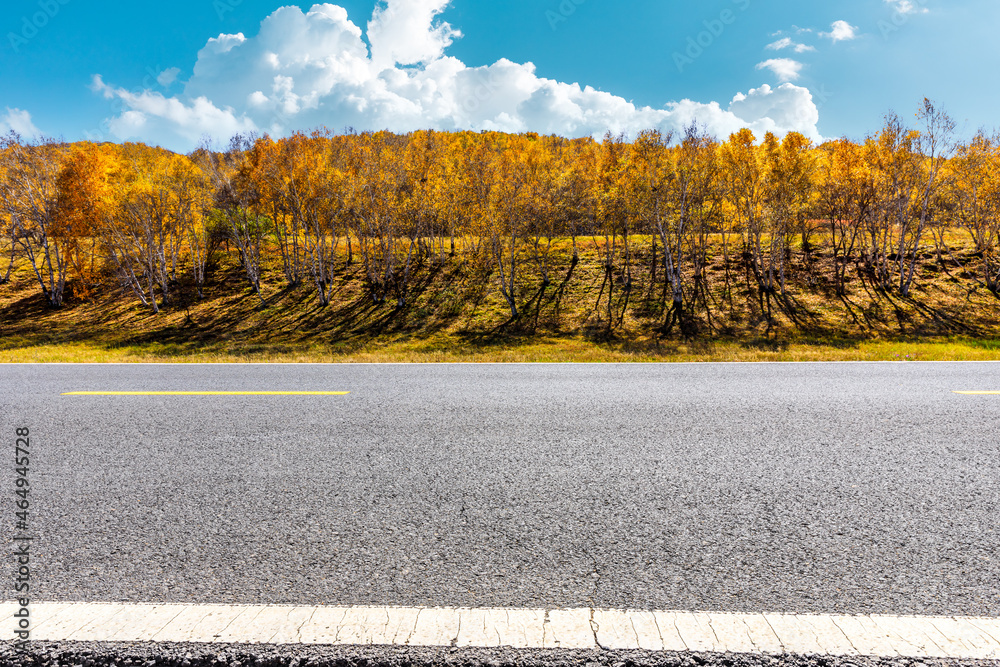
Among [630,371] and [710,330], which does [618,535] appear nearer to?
[630,371]

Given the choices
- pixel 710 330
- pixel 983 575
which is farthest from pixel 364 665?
pixel 710 330

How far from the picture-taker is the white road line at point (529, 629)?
6.17ft

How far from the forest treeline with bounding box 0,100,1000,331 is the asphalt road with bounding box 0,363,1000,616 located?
845 inches

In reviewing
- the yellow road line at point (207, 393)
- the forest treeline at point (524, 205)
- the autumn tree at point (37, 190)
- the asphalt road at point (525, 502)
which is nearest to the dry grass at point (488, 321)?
the forest treeline at point (524, 205)

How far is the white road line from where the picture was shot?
6.17 ft

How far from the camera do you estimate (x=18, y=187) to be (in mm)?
28750

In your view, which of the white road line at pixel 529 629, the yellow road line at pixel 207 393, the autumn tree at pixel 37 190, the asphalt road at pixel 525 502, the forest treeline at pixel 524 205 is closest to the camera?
the white road line at pixel 529 629

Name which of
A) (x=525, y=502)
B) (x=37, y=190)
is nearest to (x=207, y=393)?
(x=525, y=502)

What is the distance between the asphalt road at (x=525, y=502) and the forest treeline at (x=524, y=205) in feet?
70.4

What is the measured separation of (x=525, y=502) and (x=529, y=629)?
43.8 inches

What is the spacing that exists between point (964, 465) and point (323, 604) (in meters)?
4.79

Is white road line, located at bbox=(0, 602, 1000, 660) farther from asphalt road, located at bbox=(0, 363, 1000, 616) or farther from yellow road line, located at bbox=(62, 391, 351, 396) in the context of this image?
yellow road line, located at bbox=(62, 391, 351, 396)

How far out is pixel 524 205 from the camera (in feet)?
85.0

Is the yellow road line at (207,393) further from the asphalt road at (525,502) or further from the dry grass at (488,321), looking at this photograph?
the dry grass at (488,321)
